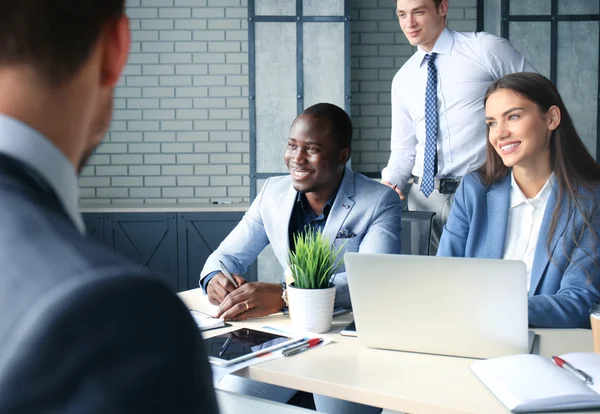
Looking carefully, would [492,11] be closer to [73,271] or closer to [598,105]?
[598,105]

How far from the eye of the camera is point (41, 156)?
38 centimetres

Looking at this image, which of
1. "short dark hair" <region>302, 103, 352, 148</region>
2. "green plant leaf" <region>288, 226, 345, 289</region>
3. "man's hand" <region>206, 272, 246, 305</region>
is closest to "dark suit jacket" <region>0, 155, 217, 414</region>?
"green plant leaf" <region>288, 226, 345, 289</region>

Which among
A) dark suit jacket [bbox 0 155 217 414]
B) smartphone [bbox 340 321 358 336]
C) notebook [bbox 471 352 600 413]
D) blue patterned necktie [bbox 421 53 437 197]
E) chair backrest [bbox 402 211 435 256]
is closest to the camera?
dark suit jacket [bbox 0 155 217 414]

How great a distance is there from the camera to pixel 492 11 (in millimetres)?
5363

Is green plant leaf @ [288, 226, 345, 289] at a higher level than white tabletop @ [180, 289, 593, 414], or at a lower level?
higher

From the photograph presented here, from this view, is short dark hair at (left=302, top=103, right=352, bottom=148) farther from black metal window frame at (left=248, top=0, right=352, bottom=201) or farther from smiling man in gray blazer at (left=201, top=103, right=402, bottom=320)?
black metal window frame at (left=248, top=0, right=352, bottom=201)

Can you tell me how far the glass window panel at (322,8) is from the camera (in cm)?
492

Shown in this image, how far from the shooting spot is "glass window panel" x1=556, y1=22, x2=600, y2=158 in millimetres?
5008

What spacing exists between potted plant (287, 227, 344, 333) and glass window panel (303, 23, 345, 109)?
3294mm

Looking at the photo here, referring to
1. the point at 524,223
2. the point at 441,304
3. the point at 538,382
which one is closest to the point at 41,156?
the point at 538,382

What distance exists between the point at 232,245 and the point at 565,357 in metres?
1.46

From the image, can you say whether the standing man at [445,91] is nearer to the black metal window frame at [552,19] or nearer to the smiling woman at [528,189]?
the smiling woman at [528,189]

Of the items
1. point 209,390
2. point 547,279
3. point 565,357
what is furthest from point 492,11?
point 209,390

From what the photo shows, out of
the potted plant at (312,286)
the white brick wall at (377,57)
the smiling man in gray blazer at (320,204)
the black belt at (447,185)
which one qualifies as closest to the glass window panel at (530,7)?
the white brick wall at (377,57)
